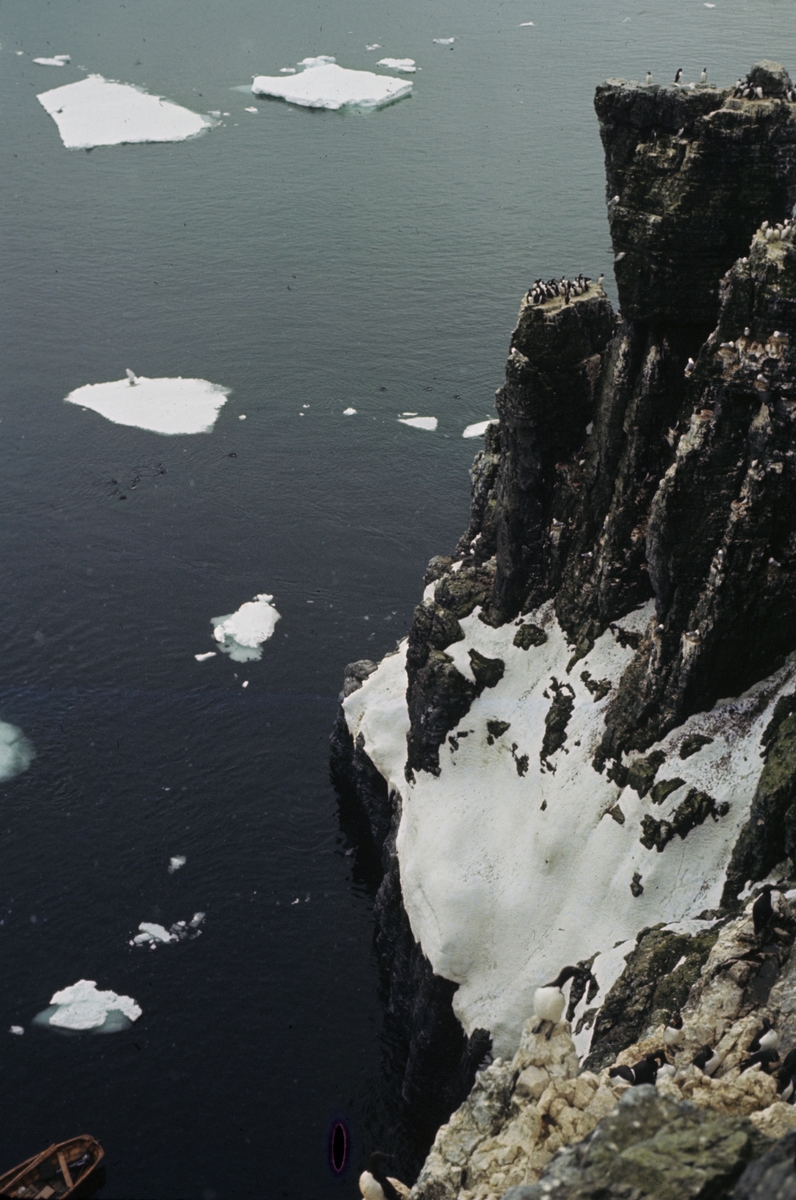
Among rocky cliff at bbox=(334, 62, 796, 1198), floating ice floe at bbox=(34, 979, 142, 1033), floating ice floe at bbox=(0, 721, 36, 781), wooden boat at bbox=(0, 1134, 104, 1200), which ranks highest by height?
rocky cliff at bbox=(334, 62, 796, 1198)

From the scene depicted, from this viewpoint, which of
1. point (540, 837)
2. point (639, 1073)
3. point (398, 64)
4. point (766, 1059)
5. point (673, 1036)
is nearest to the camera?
point (766, 1059)

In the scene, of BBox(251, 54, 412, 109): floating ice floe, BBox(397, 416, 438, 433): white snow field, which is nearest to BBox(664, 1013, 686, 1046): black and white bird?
BBox(397, 416, 438, 433): white snow field

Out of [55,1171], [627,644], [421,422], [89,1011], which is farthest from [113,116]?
→ [55,1171]

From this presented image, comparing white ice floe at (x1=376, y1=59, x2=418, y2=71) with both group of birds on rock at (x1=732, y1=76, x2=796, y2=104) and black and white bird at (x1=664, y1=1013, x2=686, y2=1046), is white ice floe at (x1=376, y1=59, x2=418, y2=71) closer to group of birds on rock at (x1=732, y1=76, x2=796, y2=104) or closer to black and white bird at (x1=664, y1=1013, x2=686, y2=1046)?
group of birds on rock at (x1=732, y1=76, x2=796, y2=104)

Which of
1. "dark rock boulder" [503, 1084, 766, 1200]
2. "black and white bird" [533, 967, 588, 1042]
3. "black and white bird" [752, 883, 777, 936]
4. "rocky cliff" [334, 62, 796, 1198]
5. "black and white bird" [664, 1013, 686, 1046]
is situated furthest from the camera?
"rocky cliff" [334, 62, 796, 1198]

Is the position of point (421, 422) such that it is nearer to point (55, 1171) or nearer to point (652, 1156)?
point (55, 1171)

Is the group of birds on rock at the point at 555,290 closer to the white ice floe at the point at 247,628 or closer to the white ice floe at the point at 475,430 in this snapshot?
the white ice floe at the point at 247,628
